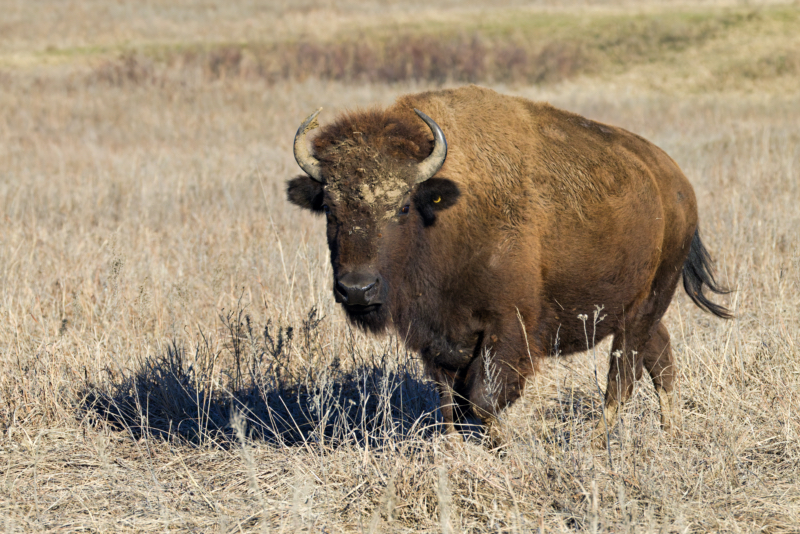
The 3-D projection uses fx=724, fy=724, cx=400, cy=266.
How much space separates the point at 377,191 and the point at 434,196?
0.35 meters

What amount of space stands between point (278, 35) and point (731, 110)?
2581 cm

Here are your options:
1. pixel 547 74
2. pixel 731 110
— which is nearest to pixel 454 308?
pixel 731 110

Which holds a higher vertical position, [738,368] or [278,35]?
[278,35]

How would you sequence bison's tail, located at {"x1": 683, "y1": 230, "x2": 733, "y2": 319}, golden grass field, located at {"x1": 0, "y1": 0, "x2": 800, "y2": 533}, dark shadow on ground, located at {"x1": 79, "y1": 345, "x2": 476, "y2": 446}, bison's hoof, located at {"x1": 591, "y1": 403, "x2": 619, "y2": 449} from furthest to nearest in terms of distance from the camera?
bison's tail, located at {"x1": 683, "y1": 230, "x2": 733, "y2": 319}, dark shadow on ground, located at {"x1": 79, "y1": 345, "x2": 476, "y2": 446}, bison's hoof, located at {"x1": 591, "y1": 403, "x2": 619, "y2": 449}, golden grass field, located at {"x1": 0, "y1": 0, "x2": 800, "y2": 533}

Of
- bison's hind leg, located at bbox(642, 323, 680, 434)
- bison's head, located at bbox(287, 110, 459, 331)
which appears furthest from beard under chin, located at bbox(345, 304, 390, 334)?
bison's hind leg, located at bbox(642, 323, 680, 434)

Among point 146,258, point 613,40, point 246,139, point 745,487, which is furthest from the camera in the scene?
point 613,40

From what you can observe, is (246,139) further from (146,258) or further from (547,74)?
(547,74)

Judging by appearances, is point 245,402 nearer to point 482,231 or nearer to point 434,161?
point 482,231

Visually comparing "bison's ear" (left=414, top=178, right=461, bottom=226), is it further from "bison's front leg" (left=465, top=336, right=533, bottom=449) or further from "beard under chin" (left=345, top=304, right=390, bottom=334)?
"bison's front leg" (left=465, top=336, right=533, bottom=449)

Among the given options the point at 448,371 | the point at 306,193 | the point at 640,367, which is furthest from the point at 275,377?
the point at 640,367

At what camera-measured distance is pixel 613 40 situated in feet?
129

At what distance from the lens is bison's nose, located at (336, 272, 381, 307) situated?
3.71 metres

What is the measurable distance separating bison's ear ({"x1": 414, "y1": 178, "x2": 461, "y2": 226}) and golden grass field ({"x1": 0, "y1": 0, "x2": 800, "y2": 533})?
102 centimetres

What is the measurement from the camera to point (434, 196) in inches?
166
